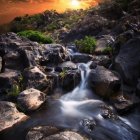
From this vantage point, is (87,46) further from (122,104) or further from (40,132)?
(40,132)

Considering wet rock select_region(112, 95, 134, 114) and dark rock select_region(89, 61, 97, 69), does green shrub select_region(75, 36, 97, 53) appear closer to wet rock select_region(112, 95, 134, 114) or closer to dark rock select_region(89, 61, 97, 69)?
dark rock select_region(89, 61, 97, 69)

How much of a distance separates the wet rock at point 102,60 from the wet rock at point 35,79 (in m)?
3.40

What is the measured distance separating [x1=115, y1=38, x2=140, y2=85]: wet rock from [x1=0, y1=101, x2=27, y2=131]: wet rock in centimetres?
535

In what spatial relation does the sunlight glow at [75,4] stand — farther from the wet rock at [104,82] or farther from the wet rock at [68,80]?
the wet rock at [104,82]

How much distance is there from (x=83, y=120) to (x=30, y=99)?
2453 mm

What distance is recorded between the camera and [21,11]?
35.4 meters

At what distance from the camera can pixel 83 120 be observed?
38.0ft

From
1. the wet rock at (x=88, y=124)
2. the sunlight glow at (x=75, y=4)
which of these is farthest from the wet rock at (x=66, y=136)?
the sunlight glow at (x=75, y=4)

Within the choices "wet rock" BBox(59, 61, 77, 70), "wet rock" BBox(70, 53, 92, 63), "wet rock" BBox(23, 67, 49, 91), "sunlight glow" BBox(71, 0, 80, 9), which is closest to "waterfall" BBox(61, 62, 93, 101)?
"wet rock" BBox(59, 61, 77, 70)

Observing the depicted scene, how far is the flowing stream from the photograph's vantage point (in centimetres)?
1068

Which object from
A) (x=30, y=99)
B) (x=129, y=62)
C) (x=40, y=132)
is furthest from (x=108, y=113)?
(x=129, y=62)

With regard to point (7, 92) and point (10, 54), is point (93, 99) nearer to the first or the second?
point (7, 92)

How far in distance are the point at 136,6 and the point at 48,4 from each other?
54.6 feet

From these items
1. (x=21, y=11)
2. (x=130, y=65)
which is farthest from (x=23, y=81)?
(x=21, y=11)
